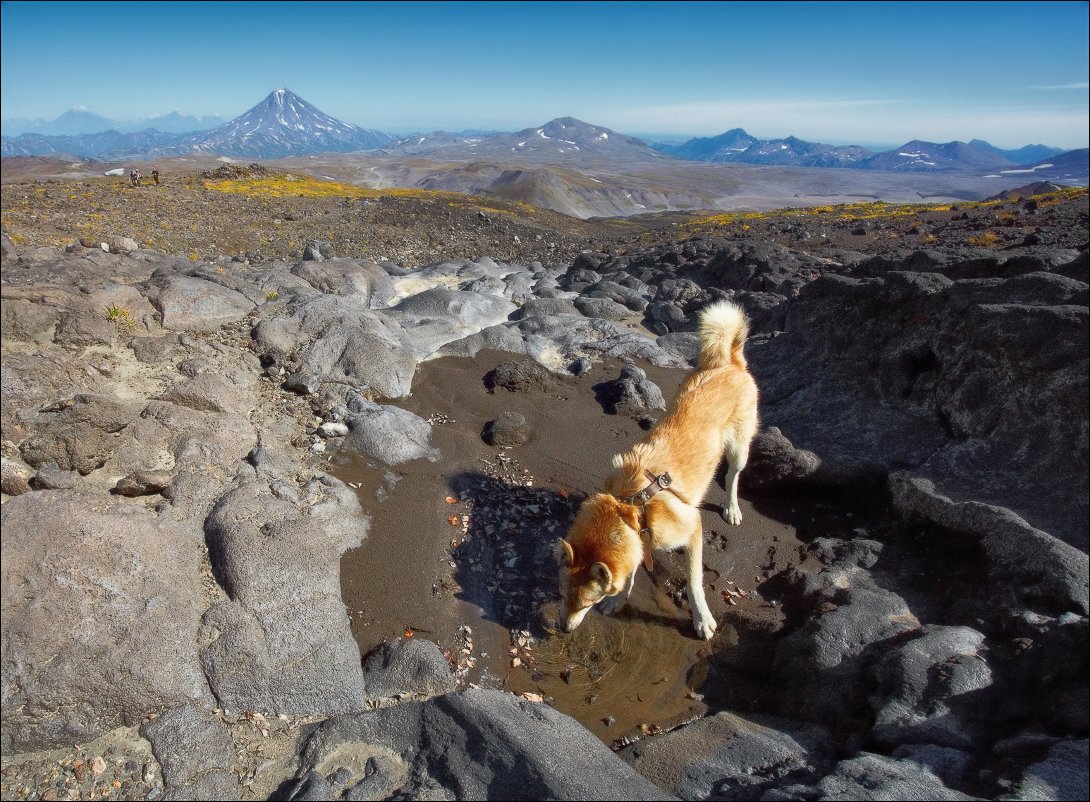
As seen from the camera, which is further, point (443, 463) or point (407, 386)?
point (407, 386)

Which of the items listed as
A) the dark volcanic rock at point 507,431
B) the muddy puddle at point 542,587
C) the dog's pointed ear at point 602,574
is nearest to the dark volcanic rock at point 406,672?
the muddy puddle at point 542,587

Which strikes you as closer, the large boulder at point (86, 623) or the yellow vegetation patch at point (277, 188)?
the large boulder at point (86, 623)

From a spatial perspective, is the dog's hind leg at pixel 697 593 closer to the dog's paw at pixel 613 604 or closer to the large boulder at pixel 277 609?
the dog's paw at pixel 613 604

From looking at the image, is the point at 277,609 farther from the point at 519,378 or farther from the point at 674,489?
the point at 519,378

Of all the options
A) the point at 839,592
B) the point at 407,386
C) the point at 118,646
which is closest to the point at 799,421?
the point at 839,592

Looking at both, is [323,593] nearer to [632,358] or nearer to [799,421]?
[799,421]

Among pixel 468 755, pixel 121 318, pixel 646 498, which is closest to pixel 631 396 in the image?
pixel 646 498

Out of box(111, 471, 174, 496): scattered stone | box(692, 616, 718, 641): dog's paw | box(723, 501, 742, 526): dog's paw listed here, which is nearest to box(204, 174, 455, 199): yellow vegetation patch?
box(111, 471, 174, 496): scattered stone
